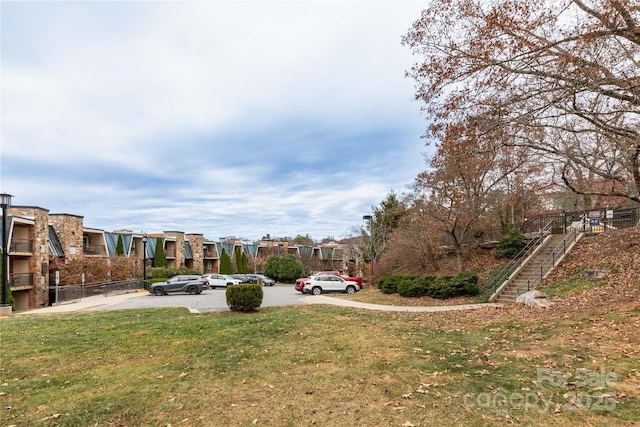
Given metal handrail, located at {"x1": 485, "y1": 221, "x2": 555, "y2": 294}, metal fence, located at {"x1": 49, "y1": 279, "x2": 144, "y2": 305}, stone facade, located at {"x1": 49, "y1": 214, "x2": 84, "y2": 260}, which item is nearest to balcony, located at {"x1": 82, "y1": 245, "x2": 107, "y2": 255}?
stone facade, located at {"x1": 49, "y1": 214, "x2": 84, "y2": 260}

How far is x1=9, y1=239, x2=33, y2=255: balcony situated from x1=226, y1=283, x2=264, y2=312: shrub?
19501 millimetres

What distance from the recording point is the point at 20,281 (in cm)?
2377

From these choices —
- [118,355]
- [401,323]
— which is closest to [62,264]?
[118,355]

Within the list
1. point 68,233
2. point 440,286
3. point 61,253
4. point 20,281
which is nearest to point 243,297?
point 440,286

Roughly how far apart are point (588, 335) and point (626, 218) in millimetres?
18782

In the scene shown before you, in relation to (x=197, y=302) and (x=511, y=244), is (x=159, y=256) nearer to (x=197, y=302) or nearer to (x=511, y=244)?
(x=197, y=302)

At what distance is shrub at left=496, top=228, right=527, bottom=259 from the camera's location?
20859 mm

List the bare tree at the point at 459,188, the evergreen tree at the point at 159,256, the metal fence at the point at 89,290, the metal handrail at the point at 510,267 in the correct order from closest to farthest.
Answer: the metal handrail at the point at 510,267
the bare tree at the point at 459,188
the metal fence at the point at 89,290
the evergreen tree at the point at 159,256

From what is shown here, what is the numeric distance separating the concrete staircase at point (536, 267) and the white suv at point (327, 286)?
384 inches

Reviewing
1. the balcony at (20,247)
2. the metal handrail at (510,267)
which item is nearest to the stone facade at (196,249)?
the balcony at (20,247)

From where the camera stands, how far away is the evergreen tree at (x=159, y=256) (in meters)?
39.0

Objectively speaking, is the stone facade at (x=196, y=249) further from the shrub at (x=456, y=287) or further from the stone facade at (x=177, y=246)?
the shrub at (x=456, y=287)

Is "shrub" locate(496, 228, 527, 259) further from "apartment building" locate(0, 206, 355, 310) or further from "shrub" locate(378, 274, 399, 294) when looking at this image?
"apartment building" locate(0, 206, 355, 310)

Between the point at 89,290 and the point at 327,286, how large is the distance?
1759cm
